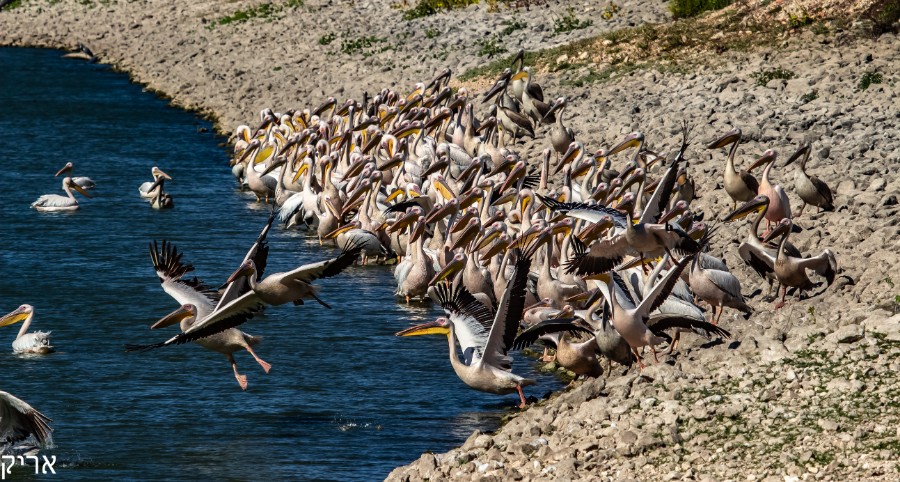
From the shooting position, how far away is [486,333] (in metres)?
12.3

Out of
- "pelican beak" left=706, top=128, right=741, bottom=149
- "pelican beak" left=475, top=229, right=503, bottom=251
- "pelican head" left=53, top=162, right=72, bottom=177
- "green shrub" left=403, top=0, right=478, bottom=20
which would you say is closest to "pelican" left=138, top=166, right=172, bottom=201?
"pelican head" left=53, top=162, right=72, bottom=177

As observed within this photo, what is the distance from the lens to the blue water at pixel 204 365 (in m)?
11.4

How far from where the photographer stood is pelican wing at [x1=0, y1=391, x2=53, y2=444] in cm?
993

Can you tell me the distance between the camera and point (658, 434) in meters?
9.84

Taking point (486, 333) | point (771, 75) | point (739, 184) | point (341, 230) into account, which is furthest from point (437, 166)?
point (486, 333)

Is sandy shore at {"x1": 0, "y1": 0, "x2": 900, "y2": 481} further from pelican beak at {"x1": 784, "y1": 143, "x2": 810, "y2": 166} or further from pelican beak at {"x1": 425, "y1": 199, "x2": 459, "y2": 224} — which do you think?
pelican beak at {"x1": 425, "y1": 199, "x2": 459, "y2": 224}

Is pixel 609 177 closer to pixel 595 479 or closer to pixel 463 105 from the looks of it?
pixel 463 105

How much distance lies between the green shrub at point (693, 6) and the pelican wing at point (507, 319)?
16301 mm

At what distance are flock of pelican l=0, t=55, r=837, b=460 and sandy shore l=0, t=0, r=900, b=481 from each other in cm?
45

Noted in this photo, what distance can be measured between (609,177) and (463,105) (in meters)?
5.46

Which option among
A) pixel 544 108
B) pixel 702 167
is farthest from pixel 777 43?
pixel 702 167

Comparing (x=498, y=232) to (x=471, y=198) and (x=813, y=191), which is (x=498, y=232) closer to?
(x=471, y=198)

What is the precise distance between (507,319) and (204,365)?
3982 mm

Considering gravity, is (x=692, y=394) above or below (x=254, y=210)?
above
